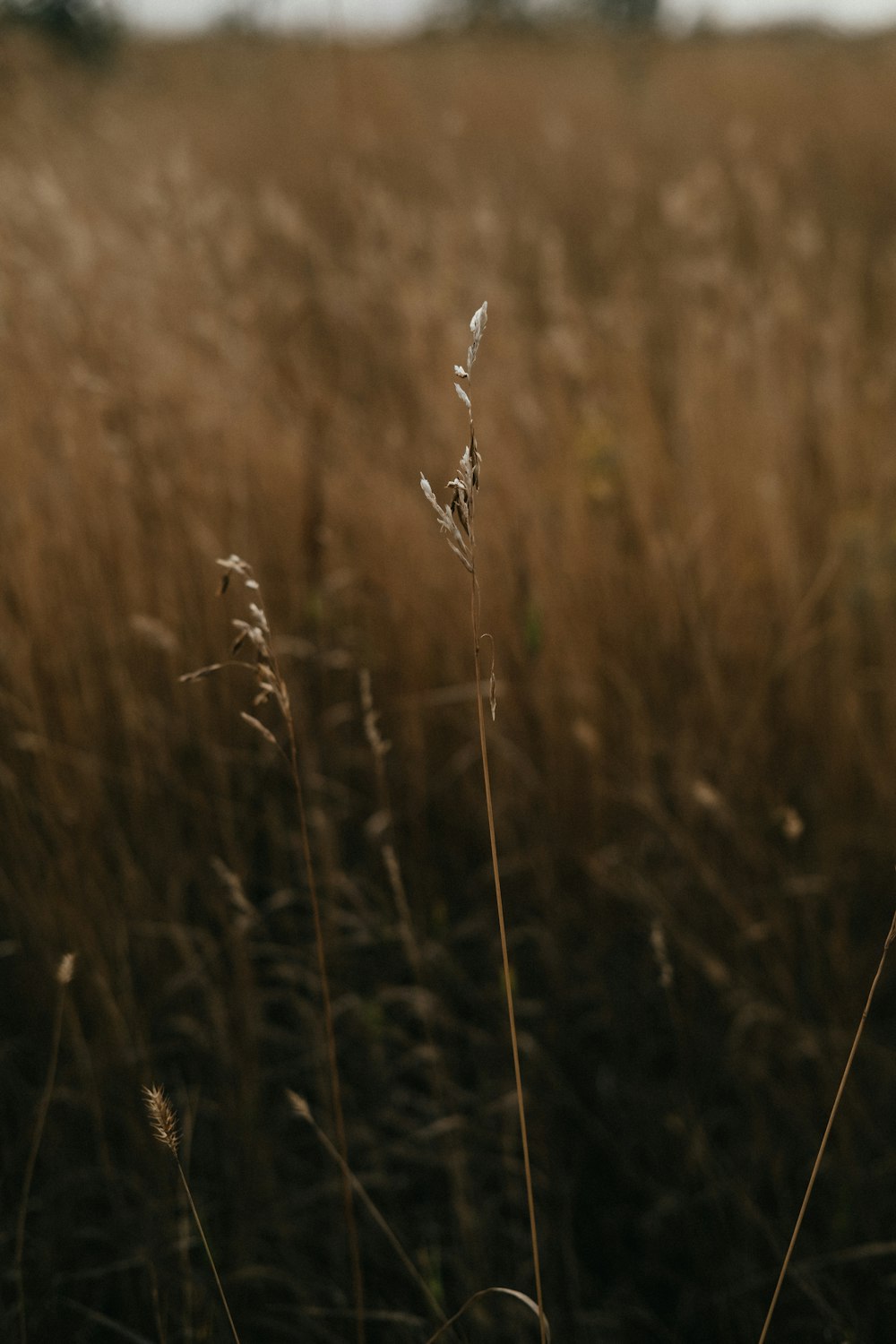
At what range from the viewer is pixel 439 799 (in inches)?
56.3

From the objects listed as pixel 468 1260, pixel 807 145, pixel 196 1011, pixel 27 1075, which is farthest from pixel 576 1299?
pixel 807 145

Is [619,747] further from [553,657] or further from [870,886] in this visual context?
[870,886]

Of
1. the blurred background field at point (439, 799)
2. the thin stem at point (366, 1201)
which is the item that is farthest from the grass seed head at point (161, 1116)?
the blurred background field at point (439, 799)

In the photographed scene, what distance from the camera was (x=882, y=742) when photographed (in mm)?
1483

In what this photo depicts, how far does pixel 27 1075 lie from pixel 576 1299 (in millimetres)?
622

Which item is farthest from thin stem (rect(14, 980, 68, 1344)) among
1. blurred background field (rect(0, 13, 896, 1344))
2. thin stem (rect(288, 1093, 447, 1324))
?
thin stem (rect(288, 1093, 447, 1324))

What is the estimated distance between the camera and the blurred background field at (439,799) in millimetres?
1011

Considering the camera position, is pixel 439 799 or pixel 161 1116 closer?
pixel 161 1116

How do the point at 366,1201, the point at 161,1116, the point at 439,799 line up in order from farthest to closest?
1. the point at 439,799
2. the point at 366,1201
3. the point at 161,1116

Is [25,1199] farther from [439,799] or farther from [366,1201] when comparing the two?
[439,799]

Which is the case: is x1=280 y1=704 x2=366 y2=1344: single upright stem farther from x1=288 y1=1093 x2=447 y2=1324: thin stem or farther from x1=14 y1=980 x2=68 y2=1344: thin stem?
x1=14 y1=980 x2=68 y2=1344: thin stem

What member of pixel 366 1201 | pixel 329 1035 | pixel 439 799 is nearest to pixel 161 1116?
pixel 329 1035

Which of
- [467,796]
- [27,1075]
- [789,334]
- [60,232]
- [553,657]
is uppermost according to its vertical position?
[60,232]

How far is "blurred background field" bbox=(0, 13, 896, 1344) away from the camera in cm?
101
